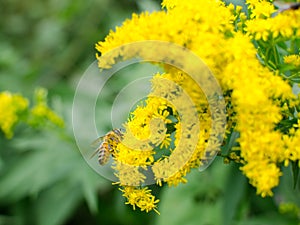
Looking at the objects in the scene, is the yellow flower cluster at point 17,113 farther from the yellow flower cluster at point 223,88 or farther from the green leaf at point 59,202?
the yellow flower cluster at point 223,88

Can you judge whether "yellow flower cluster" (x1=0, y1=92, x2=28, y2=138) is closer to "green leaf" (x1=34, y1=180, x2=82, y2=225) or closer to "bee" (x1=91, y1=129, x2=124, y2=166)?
"green leaf" (x1=34, y1=180, x2=82, y2=225)

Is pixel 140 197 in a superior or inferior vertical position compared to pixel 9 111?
A: inferior

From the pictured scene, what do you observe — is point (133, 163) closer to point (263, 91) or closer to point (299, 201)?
point (263, 91)

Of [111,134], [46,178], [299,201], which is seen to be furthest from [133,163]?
[46,178]

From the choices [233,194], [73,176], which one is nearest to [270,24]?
[233,194]

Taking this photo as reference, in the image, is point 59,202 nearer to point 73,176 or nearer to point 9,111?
point 73,176

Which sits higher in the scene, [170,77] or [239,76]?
[170,77]
